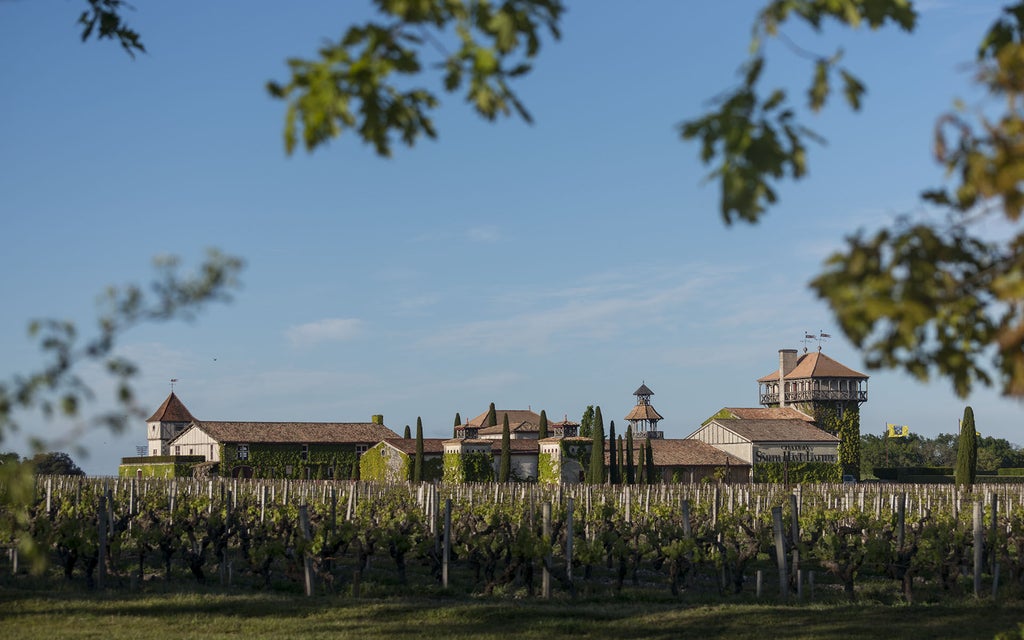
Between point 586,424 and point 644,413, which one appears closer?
point 586,424

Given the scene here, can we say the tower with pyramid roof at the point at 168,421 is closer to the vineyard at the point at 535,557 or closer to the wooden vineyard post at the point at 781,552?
the vineyard at the point at 535,557

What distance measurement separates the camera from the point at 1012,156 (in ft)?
13.5

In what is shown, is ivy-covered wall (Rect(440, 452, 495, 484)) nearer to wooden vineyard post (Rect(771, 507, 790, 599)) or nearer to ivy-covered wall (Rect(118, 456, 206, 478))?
ivy-covered wall (Rect(118, 456, 206, 478))

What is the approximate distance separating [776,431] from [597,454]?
57.0 ft

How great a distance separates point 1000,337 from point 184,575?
1843 cm

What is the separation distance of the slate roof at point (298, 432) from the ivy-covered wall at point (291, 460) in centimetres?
47

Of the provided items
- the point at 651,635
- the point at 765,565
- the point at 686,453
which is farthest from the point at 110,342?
the point at 686,453

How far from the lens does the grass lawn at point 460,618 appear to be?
14.2 m

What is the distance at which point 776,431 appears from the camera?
74.1m

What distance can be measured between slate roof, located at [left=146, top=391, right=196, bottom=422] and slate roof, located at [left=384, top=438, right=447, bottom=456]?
25.5m

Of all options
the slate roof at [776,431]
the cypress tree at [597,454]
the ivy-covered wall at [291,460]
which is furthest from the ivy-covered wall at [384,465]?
the slate roof at [776,431]

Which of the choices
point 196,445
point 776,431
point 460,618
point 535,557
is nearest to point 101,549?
point 460,618

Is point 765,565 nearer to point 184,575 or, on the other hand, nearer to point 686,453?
point 184,575

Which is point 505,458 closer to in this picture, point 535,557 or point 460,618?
point 535,557
